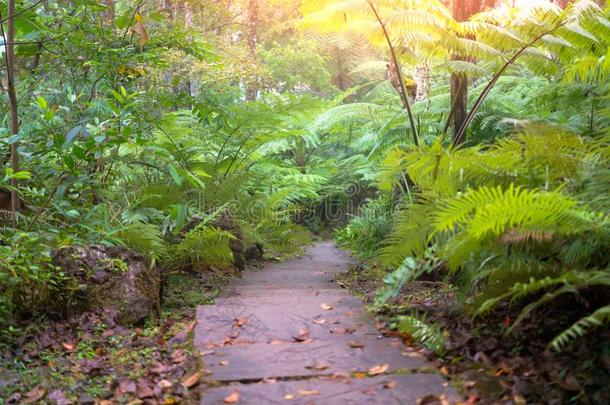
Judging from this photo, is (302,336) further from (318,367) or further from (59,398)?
(59,398)

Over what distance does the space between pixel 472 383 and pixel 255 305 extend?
53.2 inches

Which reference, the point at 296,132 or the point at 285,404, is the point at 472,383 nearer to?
the point at 285,404

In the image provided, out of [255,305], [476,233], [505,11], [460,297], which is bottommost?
[255,305]

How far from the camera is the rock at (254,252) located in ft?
17.5

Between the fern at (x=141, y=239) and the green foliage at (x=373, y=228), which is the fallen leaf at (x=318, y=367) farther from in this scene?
the green foliage at (x=373, y=228)

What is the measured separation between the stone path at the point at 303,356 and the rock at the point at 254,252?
85.4 inches

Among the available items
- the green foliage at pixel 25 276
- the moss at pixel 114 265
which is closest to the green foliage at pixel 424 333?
the moss at pixel 114 265

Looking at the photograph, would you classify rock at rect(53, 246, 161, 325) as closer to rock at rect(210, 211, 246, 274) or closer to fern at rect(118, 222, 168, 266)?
fern at rect(118, 222, 168, 266)

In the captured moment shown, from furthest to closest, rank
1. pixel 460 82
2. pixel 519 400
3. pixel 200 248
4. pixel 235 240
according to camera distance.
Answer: pixel 235 240 → pixel 460 82 → pixel 200 248 → pixel 519 400

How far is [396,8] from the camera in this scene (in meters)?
3.87

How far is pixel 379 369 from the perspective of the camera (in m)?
1.94

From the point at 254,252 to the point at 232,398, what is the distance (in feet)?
12.2

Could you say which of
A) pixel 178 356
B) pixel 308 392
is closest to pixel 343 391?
pixel 308 392

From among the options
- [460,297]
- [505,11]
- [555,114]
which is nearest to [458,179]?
[460,297]
